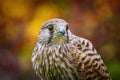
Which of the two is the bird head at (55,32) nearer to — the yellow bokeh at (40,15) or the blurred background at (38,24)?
the blurred background at (38,24)

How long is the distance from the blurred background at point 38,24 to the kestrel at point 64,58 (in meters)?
2.44

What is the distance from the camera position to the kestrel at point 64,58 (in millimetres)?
9695

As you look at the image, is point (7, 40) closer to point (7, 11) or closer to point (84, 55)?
point (7, 11)

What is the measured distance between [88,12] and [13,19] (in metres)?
0.99

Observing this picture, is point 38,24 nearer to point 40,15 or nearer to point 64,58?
point 40,15

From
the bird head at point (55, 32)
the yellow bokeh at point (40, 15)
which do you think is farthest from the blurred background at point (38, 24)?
the bird head at point (55, 32)

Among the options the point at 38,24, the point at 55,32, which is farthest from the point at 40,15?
the point at 55,32

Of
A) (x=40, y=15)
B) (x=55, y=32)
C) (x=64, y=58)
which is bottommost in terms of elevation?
(x=64, y=58)

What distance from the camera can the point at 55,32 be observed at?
32.0ft

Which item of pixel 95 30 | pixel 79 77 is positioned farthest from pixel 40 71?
pixel 95 30

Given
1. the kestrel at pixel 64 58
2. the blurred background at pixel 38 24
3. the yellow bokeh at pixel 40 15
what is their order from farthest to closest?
1. the yellow bokeh at pixel 40 15
2. the blurred background at pixel 38 24
3. the kestrel at pixel 64 58

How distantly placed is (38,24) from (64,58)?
3.09 metres

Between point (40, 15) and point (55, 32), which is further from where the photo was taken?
point (40, 15)

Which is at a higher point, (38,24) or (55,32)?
(38,24)
